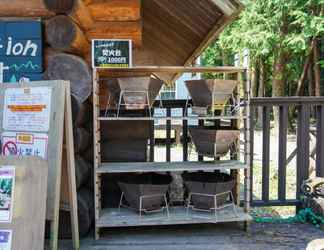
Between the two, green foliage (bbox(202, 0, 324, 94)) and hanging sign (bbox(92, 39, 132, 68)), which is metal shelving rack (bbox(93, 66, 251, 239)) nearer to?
hanging sign (bbox(92, 39, 132, 68))

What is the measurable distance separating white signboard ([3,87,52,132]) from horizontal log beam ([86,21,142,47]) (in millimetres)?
939

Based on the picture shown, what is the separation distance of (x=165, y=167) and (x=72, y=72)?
106 centimetres

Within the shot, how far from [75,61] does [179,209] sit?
59.7 inches

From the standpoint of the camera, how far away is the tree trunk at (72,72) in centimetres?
330

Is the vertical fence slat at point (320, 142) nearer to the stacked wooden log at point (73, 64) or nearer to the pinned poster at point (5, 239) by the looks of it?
the stacked wooden log at point (73, 64)

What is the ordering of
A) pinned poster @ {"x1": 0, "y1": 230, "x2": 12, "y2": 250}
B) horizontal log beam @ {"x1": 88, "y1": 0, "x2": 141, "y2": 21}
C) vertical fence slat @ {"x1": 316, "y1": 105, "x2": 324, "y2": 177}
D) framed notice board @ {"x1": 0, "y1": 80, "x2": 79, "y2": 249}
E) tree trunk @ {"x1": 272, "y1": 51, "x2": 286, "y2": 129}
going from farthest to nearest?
tree trunk @ {"x1": 272, "y1": 51, "x2": 286, "y2": 129}, vertical fence slat @ {"x1": 316, "y1": 105, "x2": 324, "y2": 177}, horizontal log beam @ {"x1": 88, "y1": 0, "x2": 141, "y2": 21}, framed notice board @ {"x1": 0, "y1": 80, "x2": 79, "y2": 249}, pinned poster @ {"x1": 0, "y1": 230, "x2": 12, "y2": 250}

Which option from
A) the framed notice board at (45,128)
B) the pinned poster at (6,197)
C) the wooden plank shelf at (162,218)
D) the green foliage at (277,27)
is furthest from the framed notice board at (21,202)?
the green foliage at (277,27)

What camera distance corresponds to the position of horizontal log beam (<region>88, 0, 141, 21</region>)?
11.9ft

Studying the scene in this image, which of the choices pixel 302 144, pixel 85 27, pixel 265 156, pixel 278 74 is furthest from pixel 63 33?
pixel 278 74

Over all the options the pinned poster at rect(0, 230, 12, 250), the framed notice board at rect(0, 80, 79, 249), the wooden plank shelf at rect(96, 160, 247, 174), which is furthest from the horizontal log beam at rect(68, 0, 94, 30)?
the pinned poster at rect(0, 230, 12, 250)

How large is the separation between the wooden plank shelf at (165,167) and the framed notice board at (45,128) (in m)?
0.43

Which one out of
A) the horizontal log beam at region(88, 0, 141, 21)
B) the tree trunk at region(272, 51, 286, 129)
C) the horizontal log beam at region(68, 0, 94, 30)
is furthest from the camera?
the tree trunk at region(272, 51, 286, 129)

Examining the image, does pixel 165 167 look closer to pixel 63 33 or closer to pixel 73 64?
pixel 73 64

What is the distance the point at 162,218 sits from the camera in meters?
3.40
